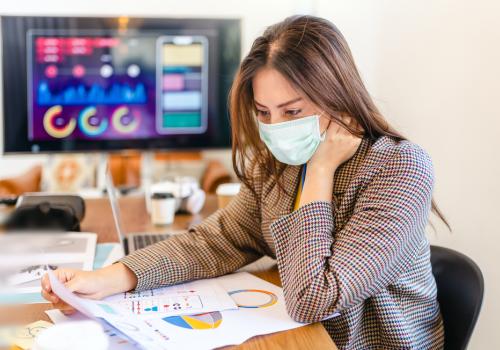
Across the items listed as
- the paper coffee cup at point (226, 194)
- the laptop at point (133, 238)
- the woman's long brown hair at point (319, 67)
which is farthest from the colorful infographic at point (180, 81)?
the woman's long brown hair at point (319, 67)

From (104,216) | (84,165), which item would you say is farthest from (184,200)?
(84,165)

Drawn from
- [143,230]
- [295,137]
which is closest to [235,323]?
[295,137]

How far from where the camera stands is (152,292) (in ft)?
3.87

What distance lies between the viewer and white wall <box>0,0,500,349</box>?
158 centimetres

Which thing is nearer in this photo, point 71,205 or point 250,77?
point 250,77

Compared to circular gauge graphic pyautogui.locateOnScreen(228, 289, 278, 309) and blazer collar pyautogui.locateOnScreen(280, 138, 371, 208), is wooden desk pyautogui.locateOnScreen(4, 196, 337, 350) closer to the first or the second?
circular gauge graphic pyautogui.locateOnScreen(228, 289, 278, 309)

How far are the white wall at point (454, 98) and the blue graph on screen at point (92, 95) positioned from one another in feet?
4.16

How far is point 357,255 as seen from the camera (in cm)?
104

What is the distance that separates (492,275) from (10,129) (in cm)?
246

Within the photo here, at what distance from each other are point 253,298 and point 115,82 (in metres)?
2.36

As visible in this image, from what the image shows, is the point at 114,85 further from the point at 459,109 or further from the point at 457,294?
the point at 457,294

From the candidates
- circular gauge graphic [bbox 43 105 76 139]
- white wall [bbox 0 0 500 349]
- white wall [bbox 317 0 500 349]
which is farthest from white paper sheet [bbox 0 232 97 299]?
circular gauge graphic [bbox 43 105 76 139]

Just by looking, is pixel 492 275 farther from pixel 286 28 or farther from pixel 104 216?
pixel 104 216

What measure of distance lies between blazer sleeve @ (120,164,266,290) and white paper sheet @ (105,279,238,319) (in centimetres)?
3
